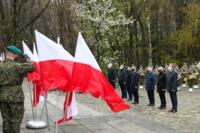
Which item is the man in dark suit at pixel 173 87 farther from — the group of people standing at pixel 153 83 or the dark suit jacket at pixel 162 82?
the dark suit jacket at pixel 162 82

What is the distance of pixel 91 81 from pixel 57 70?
1099 millimetres

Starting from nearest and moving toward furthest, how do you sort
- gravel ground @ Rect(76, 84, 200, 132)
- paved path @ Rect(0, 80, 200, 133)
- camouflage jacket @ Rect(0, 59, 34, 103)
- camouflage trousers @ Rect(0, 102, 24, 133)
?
camouflage jacket @ Rect(0, 59, 34, 103), camouflage trousers @ Rect(0, 102, 24, 133), paved path @ Rect(0, 80, 200, 133), gravel ground @ Rect(76, 84, 200, 132)

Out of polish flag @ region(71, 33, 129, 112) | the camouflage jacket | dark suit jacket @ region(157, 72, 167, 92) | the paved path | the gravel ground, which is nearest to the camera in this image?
polish flag @ region(71, 33, 129, 112)

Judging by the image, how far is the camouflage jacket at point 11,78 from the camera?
923 centimetres

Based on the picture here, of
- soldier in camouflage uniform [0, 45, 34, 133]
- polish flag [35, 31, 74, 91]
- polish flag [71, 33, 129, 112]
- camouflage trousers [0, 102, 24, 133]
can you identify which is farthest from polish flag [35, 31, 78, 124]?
camouflage trousers [0, 102, 24, 133]

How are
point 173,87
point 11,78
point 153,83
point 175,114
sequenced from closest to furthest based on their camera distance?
point 11,78
point 175,114
point 173,87
point 153,83

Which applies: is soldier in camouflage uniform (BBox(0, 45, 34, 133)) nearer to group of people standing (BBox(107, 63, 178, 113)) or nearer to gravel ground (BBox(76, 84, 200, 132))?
gravel ground (BBox(76, 84, 200, 132))

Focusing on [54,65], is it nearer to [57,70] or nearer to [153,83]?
[57,70]

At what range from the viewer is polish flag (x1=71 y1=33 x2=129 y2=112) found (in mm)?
8430

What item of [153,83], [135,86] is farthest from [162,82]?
[135,86]

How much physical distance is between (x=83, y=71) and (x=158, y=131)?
483cm

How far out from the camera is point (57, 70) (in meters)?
9.51

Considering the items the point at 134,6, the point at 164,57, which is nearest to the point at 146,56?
the point at 164,57


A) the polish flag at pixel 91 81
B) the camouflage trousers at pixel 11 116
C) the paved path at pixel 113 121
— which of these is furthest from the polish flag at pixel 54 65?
the paved path at pixel 113 121
